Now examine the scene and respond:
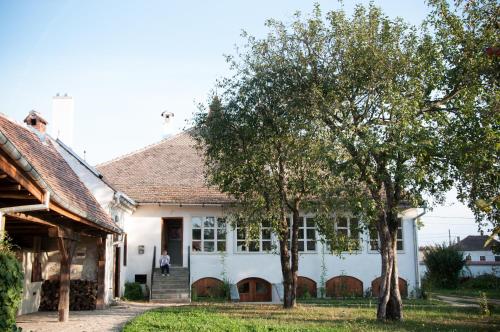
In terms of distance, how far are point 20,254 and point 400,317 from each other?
11480 millimetres

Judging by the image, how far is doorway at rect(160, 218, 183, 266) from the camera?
88.7ft

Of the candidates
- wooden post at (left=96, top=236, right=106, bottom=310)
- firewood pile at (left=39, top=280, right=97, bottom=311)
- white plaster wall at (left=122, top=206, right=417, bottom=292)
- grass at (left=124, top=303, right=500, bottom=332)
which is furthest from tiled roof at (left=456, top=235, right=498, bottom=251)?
firewood pile at (left=39, top=280, right=97, bottom=311)

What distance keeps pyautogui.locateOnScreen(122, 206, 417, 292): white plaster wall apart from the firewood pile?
20.3 feet

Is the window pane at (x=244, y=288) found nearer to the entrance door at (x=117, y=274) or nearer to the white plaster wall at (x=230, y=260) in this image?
the white plaster wall at (x=230, y=260)

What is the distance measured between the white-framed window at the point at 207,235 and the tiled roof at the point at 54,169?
315 inches

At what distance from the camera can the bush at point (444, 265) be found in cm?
3370

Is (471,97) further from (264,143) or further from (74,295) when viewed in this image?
(74,295)

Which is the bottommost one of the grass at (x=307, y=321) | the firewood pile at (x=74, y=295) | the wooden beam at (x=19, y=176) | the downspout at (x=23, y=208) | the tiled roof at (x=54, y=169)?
the grass at (x=307, y=321)

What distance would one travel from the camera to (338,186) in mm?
15172

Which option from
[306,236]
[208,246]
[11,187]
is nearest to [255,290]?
[208,246]

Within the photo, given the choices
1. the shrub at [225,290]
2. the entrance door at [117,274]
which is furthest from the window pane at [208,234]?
the entrance door at [117,274]

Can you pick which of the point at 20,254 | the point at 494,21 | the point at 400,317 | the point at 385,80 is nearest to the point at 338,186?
the point at 385,80

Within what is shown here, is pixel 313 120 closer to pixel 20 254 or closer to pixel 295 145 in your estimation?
pixel 295 145

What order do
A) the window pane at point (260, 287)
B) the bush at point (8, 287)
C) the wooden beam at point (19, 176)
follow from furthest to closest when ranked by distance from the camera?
the window pane at point (260, 287)
the bush at point (8, 287)
the wooden beam at point (19, 176)
